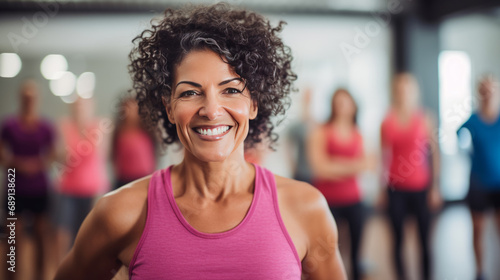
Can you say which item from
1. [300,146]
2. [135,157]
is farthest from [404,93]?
[135,157]

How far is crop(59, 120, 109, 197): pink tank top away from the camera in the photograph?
1.86 metres

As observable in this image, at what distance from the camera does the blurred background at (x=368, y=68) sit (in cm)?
308

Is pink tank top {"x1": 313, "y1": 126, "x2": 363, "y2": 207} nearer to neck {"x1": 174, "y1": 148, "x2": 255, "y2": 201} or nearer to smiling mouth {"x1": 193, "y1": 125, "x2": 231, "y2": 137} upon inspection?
neck {"x1": 174, "y1": 148, "x2": 255, "y2": 201}

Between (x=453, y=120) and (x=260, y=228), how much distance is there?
2692mm

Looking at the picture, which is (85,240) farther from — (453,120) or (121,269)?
(453,120)

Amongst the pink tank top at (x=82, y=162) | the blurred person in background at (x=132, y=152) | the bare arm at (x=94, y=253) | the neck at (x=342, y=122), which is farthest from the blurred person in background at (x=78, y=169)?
the neck at (x=342, y=122)

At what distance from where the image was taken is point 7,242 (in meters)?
1.03

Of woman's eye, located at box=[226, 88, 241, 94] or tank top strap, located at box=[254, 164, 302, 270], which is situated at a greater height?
woman's eye, located at box=[226, 88, 241, 94]

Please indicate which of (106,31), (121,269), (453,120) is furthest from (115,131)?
(453,120)

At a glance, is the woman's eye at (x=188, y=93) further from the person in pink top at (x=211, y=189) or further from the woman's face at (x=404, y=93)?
the woman's face at (x=404, y=93)

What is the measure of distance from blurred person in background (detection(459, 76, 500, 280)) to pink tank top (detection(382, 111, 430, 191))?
263mm

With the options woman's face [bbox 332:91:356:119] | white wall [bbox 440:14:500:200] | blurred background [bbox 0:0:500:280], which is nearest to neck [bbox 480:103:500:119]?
blurred background [bbox 0:0:500:280]

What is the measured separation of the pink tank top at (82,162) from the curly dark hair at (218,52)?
1.05 metres

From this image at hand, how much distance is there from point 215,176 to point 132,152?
1780 mm
